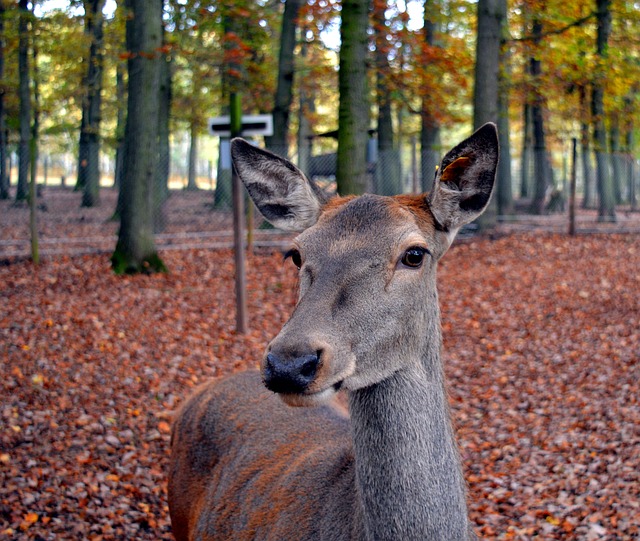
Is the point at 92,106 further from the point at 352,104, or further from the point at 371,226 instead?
the point at 371,226

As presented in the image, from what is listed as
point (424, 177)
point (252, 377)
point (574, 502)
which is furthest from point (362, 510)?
point (424, 177)

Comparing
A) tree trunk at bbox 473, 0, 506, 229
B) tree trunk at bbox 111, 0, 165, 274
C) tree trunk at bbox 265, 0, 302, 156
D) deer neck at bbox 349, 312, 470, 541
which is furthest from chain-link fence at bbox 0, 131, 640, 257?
deer neck at bbox 349, 312, 470, 541

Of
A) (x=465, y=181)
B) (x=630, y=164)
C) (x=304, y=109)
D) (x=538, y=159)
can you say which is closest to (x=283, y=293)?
(x=465, y=181)

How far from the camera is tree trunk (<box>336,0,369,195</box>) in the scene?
10.5m

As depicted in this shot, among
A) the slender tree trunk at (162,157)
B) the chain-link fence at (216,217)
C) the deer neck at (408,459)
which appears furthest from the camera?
the slender tree trunk at (162,157)

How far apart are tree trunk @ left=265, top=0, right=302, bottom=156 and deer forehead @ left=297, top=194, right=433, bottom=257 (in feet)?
44.5

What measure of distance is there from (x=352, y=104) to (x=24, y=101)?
15.4 meters

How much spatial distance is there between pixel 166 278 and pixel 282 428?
7.96m

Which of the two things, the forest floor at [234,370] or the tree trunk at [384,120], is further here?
the tree trunk at [384,120]

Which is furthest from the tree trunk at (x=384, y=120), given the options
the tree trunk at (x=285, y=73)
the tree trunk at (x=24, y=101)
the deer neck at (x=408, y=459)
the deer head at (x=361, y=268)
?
the deer neck at (x=408, y=459)

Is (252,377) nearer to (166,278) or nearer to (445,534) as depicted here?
(445,534)

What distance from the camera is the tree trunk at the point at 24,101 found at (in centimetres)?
1532

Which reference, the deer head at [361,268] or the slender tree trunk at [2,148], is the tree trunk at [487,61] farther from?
the deer head at [361,268]

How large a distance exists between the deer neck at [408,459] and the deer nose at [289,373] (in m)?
0.55
